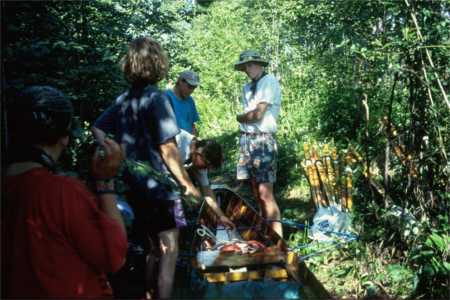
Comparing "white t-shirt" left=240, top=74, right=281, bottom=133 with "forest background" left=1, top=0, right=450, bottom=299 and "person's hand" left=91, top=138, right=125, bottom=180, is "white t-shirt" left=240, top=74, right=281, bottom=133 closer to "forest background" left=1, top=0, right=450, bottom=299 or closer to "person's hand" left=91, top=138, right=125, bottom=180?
"forest background" left=1, top=0, right=450, bottom=299

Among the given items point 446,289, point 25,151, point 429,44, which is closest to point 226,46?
point 429,44

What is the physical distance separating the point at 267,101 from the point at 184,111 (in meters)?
0.82

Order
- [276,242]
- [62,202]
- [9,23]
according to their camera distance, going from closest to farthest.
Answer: [62,202] → [9,23] → [276,242]

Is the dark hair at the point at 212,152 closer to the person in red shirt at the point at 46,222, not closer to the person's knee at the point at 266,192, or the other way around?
the person's knee at the point at 266,192

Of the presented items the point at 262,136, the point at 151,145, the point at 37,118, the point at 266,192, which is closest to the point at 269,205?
the point at 266,192

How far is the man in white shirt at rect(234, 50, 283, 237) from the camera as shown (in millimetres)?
5090

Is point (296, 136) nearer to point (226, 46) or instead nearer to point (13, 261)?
point (226, 46)

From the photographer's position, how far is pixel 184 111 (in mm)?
5238

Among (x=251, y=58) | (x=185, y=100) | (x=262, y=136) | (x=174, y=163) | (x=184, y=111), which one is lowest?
(x=174, y=163)

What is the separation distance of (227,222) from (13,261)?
2.67 metres

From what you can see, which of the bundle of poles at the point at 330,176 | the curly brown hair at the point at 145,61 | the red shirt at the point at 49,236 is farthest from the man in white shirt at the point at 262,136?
the red shirt at the point at 49,236

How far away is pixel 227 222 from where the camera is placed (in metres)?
4.27

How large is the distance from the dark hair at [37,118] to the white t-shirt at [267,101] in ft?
11.1

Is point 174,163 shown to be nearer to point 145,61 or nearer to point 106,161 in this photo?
point 145,61
